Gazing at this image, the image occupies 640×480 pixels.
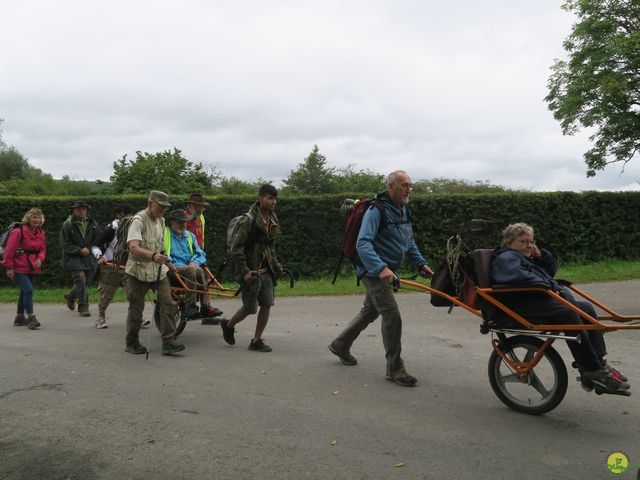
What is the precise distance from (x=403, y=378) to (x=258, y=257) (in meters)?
2.41

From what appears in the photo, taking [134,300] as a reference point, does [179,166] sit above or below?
above

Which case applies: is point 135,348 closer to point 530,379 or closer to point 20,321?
point 20,321

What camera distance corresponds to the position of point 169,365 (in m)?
6.20

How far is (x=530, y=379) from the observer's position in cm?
466

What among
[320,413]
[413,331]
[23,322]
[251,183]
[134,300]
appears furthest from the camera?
[251,183]

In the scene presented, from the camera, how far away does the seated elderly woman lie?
4188 mm

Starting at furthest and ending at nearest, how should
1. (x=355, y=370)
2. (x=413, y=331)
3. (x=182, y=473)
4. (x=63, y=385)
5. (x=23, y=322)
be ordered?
(x=23, y=322) < (x=413, y=331) < (x=355, y=370) < (x=63, y=385) < (x=182, y=473)

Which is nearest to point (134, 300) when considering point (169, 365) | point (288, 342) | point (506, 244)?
point (169, 365)

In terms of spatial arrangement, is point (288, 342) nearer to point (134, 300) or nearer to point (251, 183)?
point (134, 300)

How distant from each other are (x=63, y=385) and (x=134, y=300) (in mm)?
1464

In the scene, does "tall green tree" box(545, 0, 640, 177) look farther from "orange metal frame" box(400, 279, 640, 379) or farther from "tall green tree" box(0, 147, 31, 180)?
"tall green tree" box(0, 147, 31, 180)

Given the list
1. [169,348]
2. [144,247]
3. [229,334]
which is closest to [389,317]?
[229,334]

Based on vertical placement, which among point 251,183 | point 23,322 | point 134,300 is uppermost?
point 251,183

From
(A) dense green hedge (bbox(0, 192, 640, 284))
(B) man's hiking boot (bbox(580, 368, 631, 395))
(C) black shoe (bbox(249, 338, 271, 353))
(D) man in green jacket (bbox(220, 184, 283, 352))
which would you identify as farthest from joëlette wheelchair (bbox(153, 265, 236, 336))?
(A) dense green hedge (bbox(0, 192, 640, 284))
